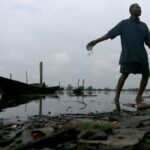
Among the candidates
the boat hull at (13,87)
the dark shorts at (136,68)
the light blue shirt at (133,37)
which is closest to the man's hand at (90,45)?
the light blue shirt at (133,37)

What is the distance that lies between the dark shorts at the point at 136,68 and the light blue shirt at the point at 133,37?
89 mm

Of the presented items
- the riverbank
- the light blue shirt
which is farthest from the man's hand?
the riverbank

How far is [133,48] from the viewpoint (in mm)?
9805

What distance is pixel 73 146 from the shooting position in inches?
164

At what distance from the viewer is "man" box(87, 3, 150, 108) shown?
384 inches

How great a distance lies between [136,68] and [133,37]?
69 centimetres

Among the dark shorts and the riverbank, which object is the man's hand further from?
the riverbank

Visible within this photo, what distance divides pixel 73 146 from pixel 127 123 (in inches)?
73.7

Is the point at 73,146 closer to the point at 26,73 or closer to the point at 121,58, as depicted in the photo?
the point at 121,58

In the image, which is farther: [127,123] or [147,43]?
[147,43]

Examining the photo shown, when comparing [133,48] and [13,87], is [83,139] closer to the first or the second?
[133,48]

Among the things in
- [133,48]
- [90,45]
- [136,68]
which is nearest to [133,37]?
[133,48]

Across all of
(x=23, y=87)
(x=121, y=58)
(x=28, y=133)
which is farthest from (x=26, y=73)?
(x=28, y=133)

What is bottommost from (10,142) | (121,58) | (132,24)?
(10,142)
